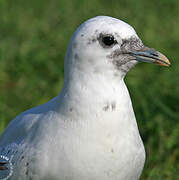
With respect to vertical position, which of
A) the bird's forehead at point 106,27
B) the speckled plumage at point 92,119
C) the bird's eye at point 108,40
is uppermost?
the bird's forehead at point 106,27

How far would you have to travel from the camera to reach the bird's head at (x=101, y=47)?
3.33 meters

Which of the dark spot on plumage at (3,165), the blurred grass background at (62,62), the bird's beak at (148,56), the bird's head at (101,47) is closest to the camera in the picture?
the bird's head at (101,47)

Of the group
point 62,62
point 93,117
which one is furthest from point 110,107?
point 62,62

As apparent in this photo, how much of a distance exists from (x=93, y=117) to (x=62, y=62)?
3678 millimetres

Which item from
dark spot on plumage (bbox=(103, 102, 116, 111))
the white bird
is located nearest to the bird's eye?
the white bird

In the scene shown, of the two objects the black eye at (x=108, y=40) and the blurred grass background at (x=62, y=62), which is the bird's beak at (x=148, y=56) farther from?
the blurred grass background at (x=62, y=62)

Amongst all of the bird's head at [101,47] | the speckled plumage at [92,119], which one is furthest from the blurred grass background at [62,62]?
the bird's head at [101,47]

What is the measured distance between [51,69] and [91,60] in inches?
139

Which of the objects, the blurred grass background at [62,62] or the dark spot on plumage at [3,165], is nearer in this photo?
the dark spot on plumage at [3,165]

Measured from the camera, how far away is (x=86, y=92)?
335 cm

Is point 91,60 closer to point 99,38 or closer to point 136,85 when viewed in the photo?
point 99,38

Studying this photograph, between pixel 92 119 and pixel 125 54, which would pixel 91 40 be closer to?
pixel 125 54

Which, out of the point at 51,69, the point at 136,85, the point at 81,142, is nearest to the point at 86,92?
the point at 81,142

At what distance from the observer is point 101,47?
11.0 ft
